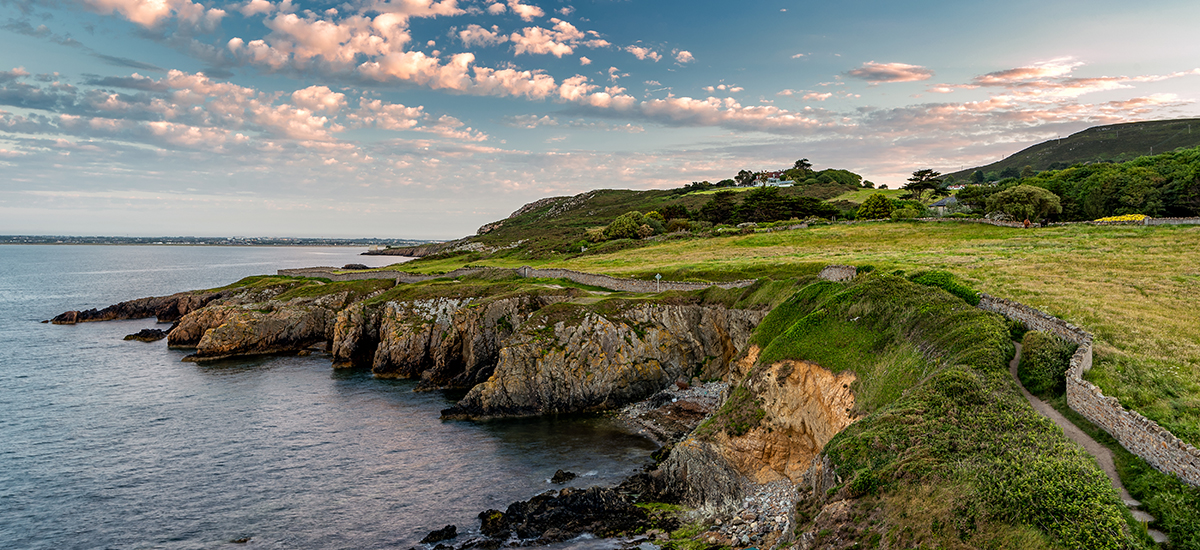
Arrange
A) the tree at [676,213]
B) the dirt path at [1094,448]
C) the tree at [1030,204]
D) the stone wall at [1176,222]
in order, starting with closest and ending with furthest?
the dirt path at [1094,448]
the stone wall at [1176,222]
the tree at [1030,204]
the tree at [676,213]

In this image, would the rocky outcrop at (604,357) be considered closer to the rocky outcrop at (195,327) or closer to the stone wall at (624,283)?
the stone wall at (624,283)

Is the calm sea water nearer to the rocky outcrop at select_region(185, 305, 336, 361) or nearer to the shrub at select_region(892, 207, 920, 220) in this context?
the rocky outcrop at select_region(185, 305, 336, 361)

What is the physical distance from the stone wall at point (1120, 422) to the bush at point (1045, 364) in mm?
477

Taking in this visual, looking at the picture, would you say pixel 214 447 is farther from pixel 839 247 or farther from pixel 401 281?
pixel 839 247

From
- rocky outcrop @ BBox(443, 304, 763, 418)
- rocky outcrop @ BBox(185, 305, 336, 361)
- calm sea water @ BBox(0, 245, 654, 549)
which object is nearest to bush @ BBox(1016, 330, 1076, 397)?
calm sea water @ BBox(0, 245, 654, 549)

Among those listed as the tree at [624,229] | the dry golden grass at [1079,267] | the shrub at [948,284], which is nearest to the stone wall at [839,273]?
the shrub at [948,284]

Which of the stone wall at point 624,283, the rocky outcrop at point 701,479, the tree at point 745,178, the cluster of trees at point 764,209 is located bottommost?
the rocky outcrop at point 701,479

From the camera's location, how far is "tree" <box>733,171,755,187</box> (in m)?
191

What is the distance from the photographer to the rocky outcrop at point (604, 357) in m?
40.3

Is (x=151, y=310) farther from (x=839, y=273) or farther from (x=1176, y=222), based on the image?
(x=1176, y=222)

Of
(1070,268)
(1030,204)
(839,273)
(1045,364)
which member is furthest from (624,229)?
(1045,364)

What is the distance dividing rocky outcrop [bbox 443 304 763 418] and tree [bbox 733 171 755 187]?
15228 cm

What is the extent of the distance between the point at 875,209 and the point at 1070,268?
61.1 metres

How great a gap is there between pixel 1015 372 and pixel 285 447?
36725 millimetres
